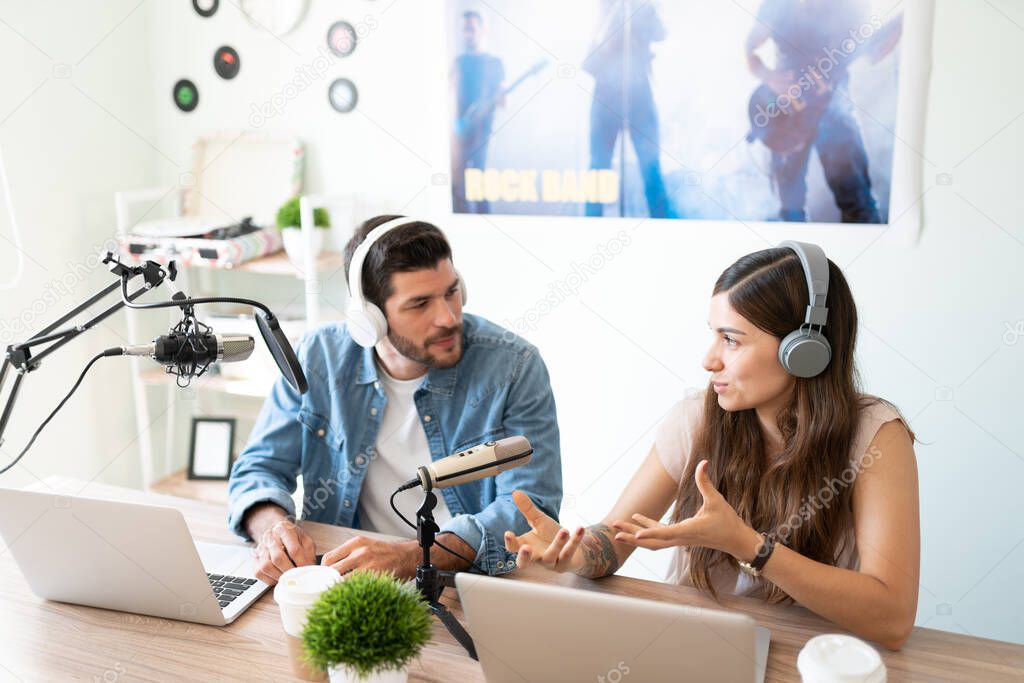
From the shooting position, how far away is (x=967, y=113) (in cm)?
239

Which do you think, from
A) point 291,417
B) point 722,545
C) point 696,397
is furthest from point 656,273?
point 722,545

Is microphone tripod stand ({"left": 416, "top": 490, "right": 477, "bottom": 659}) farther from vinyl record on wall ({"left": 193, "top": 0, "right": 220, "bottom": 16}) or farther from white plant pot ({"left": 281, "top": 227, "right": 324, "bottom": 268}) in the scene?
vinyl record on wall ({"left": 193, "top": 0, "right": 220, "bottom": 16})

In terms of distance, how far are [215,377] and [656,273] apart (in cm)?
159

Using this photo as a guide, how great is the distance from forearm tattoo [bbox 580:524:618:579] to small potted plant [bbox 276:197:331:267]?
171 cm

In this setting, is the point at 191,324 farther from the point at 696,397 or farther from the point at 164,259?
the point at 164,259

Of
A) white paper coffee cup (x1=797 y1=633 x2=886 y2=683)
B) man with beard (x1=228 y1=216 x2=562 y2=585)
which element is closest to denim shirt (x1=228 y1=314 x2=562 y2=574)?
man with beard (x1=228 y1=216 x2=562 y2=585)

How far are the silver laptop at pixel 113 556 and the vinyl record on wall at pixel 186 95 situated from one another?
2.23 m

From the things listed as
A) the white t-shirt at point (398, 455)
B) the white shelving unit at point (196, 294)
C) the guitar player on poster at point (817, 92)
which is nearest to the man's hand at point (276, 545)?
the white t-shirt at point (398, 455)

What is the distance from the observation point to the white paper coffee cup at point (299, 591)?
1.24m

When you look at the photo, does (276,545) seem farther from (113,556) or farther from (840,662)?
(840,662)

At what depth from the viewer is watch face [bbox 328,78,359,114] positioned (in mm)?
3043

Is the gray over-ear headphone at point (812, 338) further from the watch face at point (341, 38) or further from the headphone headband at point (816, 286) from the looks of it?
the watch face at point (341, 38)

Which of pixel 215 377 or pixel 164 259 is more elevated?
pixel 164 259

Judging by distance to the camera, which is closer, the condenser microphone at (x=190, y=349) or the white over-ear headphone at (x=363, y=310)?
the condenser microphone at (x=190, y=349)
